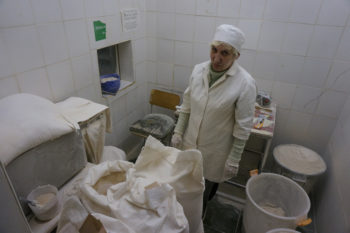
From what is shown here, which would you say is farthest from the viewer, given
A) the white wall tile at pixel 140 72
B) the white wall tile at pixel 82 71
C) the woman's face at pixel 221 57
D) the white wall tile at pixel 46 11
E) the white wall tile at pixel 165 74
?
the white wall tile at pixel 165 74

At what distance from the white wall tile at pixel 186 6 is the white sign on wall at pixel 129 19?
1.32 feet

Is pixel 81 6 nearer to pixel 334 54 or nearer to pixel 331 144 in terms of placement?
pixel 334 54

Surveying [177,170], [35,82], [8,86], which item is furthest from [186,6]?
[177,170]

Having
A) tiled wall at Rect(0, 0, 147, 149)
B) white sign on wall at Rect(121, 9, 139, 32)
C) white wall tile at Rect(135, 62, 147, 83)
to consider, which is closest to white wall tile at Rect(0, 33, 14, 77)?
tiled wall at Rect(0, 0, 147, 149)

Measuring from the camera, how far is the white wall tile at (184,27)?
2.14m

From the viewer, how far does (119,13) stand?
6.04 feet

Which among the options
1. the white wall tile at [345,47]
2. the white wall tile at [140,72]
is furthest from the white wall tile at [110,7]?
the white wall tile at [345,47]

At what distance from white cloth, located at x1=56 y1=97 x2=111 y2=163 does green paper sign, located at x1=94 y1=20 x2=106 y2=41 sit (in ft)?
1.86

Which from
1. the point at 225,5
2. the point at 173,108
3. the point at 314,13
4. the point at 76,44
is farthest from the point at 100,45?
the point at 314,13

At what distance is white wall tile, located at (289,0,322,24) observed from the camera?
1.72 metres

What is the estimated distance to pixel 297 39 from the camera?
73.0 inches

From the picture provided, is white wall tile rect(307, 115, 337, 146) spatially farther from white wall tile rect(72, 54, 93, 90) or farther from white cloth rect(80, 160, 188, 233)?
white wall tile rect(72, 54, 93, 90)

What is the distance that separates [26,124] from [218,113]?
1.02m

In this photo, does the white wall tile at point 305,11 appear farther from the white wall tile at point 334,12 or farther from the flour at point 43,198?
the flour at point 43,198
